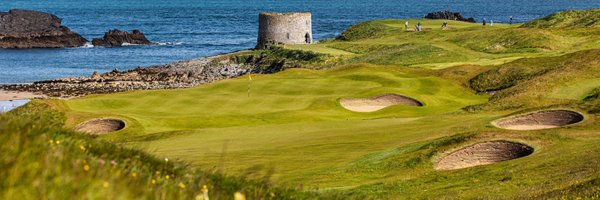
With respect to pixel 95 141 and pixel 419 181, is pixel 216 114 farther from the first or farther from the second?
pixel 95 141

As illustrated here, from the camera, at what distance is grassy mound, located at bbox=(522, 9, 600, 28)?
70.7m

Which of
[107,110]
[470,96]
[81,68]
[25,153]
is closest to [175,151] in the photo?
[107,110]

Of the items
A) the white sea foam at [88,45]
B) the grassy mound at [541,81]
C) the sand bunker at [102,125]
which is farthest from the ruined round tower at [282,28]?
the sand bunker at [102,125]

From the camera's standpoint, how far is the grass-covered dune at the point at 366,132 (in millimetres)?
14130

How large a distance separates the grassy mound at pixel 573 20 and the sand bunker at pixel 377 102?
33.2 metres

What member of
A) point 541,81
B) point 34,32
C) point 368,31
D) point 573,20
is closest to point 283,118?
point 541,81

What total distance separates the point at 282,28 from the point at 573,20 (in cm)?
2903

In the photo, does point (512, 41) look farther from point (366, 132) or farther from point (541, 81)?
point (366, 132)

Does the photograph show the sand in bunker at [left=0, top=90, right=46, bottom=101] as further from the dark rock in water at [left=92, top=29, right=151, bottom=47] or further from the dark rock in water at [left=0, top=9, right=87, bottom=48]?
the dark rock in water at [left=0, top=9, right=87, bottom=48]

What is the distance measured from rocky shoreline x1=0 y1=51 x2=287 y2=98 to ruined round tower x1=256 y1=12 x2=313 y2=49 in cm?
481

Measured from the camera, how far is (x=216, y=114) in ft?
117

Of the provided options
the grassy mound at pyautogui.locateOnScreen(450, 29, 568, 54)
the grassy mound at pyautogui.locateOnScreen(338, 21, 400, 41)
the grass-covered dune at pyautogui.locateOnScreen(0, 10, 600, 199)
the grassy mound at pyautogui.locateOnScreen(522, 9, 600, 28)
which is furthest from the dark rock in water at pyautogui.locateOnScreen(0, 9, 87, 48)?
the grass-covered dune at pyautogui.locateOnScreen(0, 10, 600, 199)

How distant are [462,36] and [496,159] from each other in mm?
50384

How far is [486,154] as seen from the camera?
75.3ft
